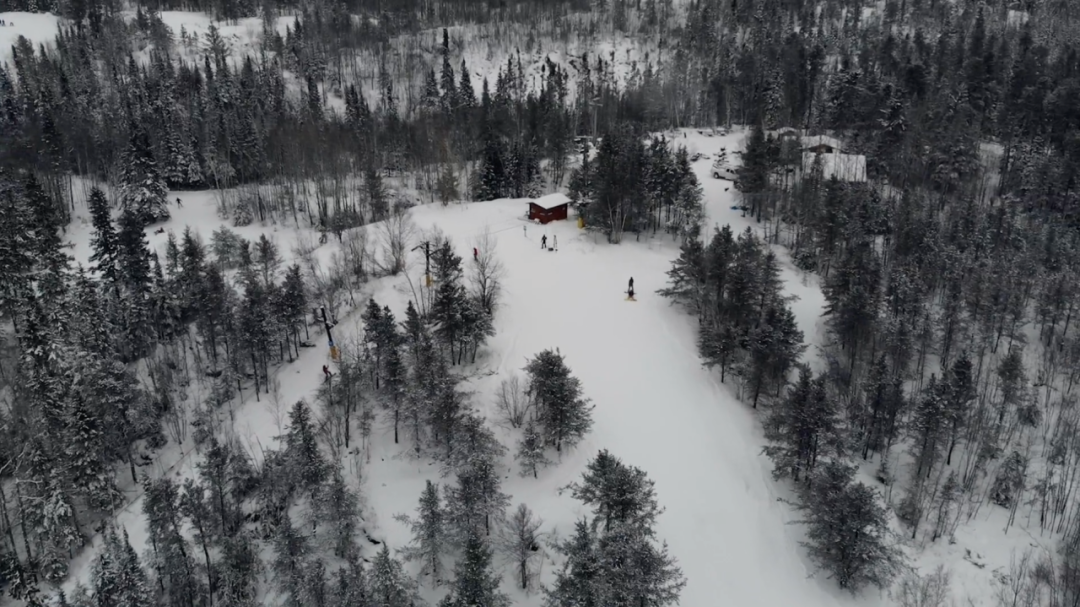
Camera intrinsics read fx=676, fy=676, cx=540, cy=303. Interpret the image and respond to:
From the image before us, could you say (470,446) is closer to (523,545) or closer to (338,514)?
(523,545)

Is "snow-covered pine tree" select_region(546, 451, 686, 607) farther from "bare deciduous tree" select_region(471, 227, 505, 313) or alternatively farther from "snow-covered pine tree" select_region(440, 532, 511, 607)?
"bare deciduous tree" select_region(471, 227, 505, 313)

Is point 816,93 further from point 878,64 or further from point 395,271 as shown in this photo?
point 395,271

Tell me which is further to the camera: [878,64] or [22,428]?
[878,64]

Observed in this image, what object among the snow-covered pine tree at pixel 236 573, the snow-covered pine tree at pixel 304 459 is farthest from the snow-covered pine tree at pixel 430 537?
the snow-covered pine tree at pixel 236 573

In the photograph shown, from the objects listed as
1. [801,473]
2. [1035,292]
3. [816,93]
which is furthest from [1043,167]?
[801,473]

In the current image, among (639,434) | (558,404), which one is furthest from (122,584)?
(639,434)

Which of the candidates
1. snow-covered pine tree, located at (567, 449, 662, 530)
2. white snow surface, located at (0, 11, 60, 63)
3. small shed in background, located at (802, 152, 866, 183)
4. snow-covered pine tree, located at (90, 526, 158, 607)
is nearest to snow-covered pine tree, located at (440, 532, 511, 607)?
snow-covered pine tree, located at (567, 449, 662, 530)
